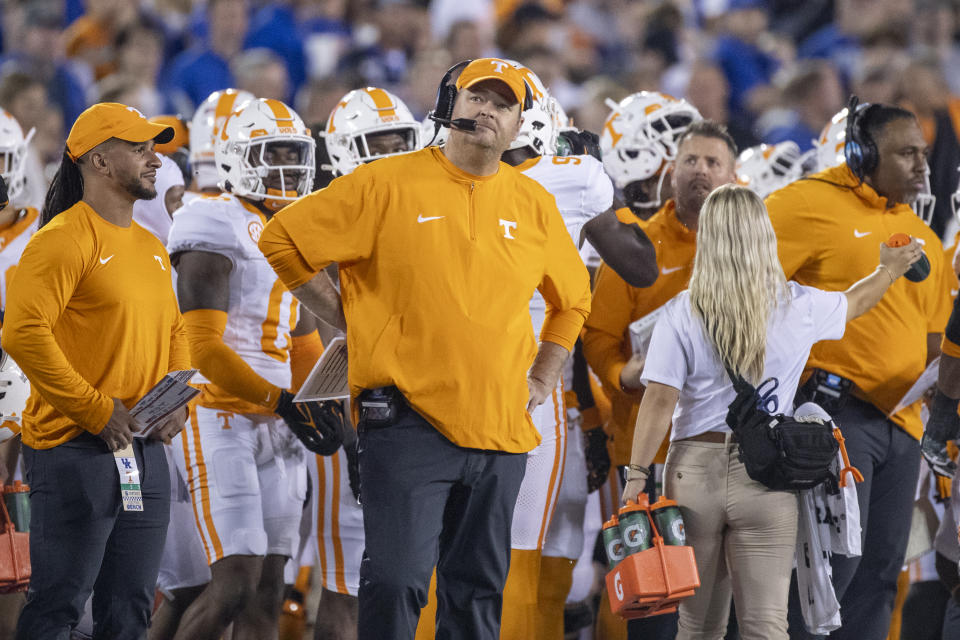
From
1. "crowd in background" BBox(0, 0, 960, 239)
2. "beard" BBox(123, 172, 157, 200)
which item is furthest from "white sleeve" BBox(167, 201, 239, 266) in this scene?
"crowd in background" BBox(0, 0, 960, 239)

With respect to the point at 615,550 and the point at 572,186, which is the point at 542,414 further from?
the point at 572,186

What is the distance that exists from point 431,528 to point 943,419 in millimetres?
2501

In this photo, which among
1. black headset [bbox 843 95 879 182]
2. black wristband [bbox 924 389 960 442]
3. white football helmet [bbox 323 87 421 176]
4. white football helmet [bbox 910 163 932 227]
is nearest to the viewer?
Answer: black wristband [bbox 924 389 960 442]

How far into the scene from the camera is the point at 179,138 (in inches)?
251

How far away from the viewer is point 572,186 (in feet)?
18.2

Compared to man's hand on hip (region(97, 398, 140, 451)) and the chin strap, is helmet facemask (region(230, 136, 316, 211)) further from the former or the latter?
man's hand on hip (region(97, 398, 140, 451))

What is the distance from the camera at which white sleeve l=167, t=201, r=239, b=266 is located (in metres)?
5.68

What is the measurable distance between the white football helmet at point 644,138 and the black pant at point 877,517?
1.74 meters

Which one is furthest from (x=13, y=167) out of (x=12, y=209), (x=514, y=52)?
(x=514, y=52)

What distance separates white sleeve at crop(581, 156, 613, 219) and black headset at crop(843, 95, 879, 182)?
111 cm

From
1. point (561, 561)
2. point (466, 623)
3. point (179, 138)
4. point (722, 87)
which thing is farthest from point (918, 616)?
point (722, 87)

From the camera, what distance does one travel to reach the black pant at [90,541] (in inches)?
188

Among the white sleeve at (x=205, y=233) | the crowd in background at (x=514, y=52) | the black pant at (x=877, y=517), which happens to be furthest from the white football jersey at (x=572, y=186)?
the crowd in background at (x=514, y=52)

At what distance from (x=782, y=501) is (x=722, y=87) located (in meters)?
6.48
